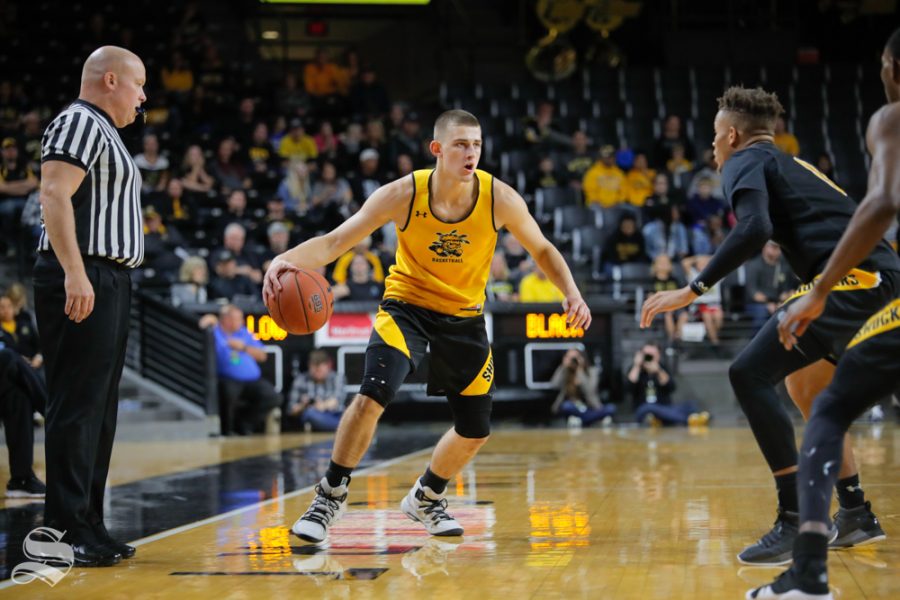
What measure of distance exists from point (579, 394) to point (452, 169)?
800 centimetres

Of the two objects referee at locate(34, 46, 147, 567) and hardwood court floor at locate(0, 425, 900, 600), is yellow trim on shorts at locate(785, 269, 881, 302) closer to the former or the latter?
hardwood court floor at locate(0, 425, 900, 600)

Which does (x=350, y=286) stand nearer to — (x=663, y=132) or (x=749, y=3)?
(x=663, y=132)

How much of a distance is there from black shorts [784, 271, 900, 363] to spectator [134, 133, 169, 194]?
1289cm

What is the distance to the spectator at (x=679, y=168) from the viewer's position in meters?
17.2

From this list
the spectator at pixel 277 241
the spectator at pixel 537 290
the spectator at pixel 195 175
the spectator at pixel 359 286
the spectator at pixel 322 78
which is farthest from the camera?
the spectator at pixel 322 78

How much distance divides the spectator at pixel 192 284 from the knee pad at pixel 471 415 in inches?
338

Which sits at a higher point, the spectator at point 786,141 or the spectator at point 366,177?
the spectator at point 786,141

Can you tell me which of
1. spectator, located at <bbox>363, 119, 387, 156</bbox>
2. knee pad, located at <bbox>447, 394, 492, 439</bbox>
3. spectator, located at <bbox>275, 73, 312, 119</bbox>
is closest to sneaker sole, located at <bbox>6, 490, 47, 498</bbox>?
knee pad, located at <bbox>447, 394, 492, 439</bbox>

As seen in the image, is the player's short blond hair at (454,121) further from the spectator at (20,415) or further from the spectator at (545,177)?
the spectator at (545,177)

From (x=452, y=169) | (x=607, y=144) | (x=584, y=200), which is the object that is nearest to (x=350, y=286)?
(x=584, y=200)

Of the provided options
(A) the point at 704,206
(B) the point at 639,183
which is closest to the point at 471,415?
(A) the point at 704,206

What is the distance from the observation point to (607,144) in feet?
61.2

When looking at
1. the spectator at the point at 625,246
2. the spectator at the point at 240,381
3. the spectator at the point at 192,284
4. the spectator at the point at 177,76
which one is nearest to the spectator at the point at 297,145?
the spectator at the point at 177,76

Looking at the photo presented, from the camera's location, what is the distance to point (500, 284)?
13641mm
